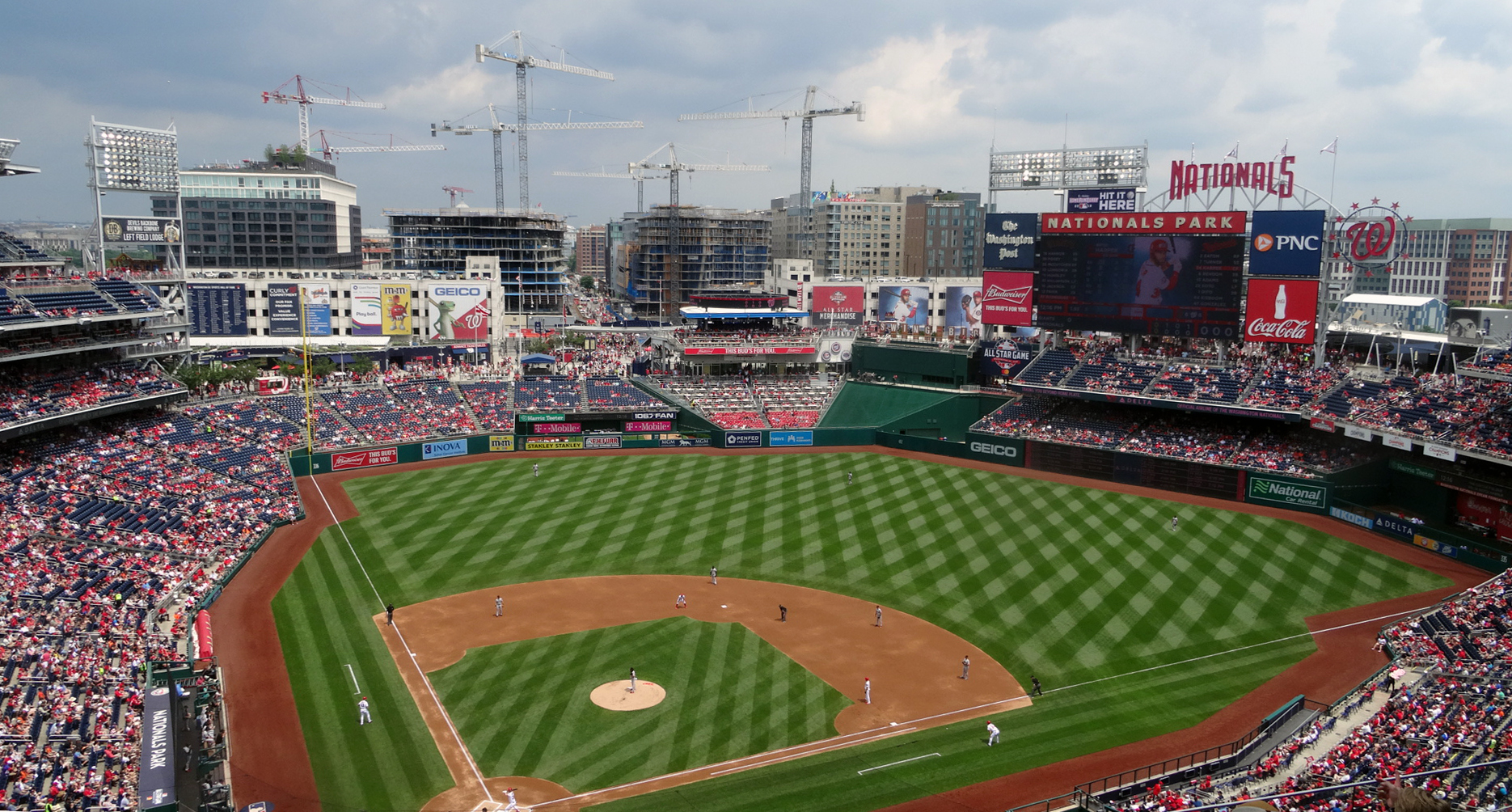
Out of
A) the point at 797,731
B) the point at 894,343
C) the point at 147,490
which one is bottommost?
the point at 797,731

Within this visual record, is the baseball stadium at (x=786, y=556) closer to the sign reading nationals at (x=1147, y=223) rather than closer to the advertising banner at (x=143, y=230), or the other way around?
the sign reading nationals at (x=1147, y=223)

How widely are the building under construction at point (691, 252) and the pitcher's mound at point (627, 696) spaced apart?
325 feet

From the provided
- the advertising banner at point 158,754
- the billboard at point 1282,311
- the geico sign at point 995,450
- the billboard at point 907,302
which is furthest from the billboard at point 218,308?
the billboard at point 1282,311

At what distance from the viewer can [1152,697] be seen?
28.4m

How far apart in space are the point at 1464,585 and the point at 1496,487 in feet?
17.8

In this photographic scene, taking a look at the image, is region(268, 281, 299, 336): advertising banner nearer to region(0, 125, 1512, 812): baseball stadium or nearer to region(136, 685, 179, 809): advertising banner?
region(0, 125, 1512, 812): baseball stadium

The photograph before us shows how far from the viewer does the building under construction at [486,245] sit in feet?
353

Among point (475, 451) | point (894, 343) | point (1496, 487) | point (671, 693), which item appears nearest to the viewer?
point (671, 693)

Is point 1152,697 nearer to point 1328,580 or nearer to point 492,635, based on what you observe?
point 1328,580

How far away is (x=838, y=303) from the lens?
94.9 metres

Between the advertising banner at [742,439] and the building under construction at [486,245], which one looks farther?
the building under construction at [486,245]

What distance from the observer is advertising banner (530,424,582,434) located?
60.7 metres

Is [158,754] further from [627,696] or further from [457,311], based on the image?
[457,311]

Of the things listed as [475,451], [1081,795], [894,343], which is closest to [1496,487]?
[1081,795]
